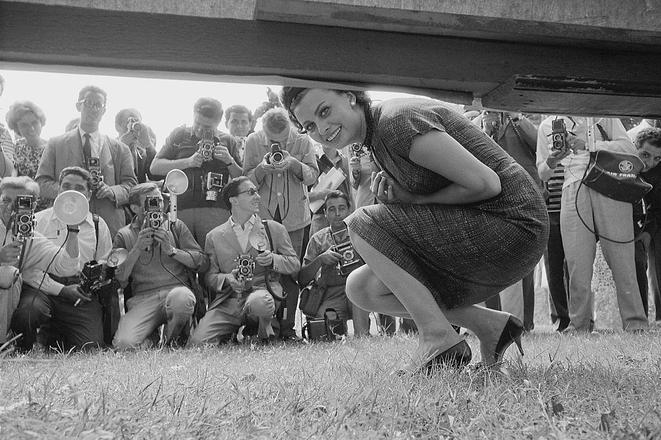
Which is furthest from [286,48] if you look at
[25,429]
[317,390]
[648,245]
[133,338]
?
[648,245]

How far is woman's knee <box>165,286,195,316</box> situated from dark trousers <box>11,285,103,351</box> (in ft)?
1.72

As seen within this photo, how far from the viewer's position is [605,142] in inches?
221

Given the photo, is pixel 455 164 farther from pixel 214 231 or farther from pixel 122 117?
pixel 122 117

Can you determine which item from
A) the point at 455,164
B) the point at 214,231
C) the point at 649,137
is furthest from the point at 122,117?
the point at 455,164

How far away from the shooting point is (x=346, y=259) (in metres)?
5.77

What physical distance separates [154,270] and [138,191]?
0.62 metres

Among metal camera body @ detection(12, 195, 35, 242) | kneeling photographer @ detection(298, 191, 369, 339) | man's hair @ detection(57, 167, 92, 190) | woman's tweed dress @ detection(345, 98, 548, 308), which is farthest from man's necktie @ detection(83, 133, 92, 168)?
woman's tweed dress @ detection(345, 98, 548, 308)

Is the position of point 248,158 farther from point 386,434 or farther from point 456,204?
point 386,434

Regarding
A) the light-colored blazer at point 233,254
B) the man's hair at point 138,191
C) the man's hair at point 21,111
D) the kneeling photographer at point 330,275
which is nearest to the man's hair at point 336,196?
the kneeling photographer at point 330,275

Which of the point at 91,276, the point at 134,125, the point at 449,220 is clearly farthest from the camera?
the point at 134,125

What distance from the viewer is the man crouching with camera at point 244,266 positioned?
543 centimetres

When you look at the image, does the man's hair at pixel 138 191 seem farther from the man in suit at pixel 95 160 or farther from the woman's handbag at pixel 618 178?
the woman's handbag at pixel 618 178

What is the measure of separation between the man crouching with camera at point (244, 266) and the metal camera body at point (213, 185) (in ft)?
0.29

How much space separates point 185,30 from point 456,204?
1.14m
